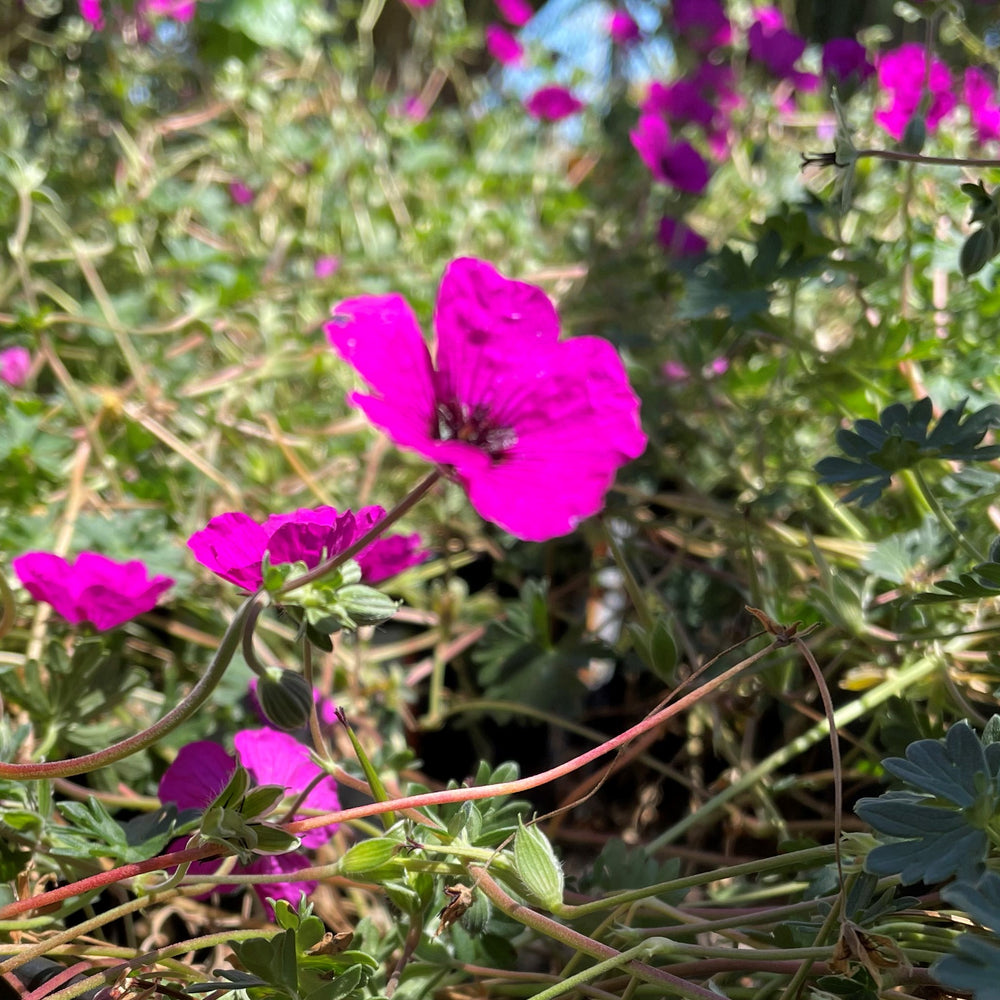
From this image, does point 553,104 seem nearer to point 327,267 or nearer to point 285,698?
point 327,267

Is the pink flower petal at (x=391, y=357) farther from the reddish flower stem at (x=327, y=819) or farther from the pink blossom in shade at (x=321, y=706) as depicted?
the pink blossom in shade at (x=321, y=706)

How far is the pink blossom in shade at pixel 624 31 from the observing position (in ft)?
6.58

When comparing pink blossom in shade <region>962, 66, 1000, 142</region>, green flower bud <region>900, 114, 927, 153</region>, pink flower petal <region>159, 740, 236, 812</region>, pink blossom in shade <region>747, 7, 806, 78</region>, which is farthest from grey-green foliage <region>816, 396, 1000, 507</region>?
pink blossom in shade <region>747, 7, 806, 78</region>

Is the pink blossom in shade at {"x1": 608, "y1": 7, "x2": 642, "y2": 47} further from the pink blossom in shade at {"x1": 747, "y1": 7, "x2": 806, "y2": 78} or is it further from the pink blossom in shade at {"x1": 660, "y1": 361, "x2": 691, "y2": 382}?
the pink blossom in shade at {"x1": 660, "y1": 361, "x2": 691, "y2": 382}

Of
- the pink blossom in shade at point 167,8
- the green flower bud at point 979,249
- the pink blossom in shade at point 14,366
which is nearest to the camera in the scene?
the green flower bud at point 979,249

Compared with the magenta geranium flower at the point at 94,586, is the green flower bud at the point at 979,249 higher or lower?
higher

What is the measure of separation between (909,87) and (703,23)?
2.53 ft

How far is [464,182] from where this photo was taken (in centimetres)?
184

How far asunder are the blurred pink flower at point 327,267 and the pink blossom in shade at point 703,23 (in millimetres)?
788

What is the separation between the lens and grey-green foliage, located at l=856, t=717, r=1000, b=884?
41 centimetres

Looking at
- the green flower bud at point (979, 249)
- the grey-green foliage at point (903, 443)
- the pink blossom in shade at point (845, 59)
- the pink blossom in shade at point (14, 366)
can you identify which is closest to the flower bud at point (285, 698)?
the grey-green foliage at point (903, 443)

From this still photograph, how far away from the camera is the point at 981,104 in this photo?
1230mm

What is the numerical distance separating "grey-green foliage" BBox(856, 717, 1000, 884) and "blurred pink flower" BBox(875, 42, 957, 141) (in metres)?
0.79

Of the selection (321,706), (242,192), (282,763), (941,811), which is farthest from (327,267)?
(941,811)
